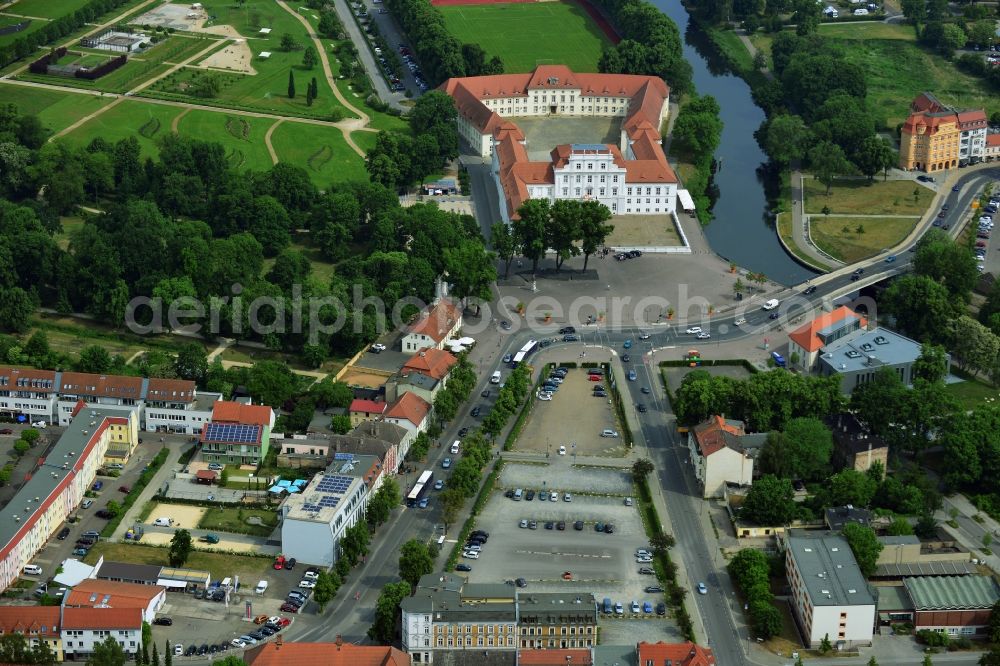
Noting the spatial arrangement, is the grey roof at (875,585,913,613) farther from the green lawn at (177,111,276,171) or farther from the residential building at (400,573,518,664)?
the green lawn at (177,111,276,171)

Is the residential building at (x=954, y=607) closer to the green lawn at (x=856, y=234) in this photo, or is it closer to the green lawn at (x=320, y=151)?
the green lawn at (x=856, y=234)

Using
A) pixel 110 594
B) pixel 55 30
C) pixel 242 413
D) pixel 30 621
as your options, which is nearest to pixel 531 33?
pixel 55 30

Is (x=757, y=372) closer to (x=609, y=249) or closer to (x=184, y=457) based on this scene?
(x=609, y=249)

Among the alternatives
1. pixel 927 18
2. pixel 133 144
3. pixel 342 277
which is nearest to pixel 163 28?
pixel 133 144

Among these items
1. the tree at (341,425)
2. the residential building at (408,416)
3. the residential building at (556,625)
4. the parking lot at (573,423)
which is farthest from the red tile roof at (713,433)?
the tree at (341,425)

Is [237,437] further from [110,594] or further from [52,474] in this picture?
[110,594]

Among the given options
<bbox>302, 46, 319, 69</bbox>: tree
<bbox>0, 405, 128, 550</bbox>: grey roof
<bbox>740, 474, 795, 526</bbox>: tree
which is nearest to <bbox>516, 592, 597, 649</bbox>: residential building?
<bbox>740, 474, 795, 526</bbox>: tree
